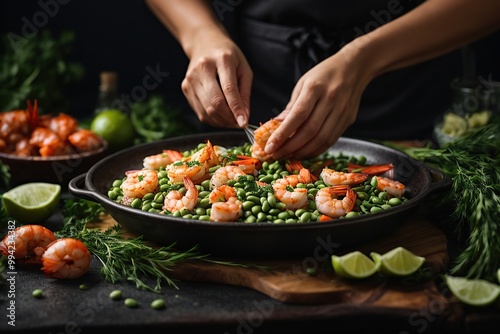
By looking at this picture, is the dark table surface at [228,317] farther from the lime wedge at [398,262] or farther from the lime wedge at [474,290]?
the lime wedge at [398,262]

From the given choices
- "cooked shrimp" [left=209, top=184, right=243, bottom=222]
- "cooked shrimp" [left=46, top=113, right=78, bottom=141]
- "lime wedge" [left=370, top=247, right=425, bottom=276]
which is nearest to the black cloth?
"cooked shrimp" [left=46, top=113, right=78, bottom=141]

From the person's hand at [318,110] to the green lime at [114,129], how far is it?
118cm

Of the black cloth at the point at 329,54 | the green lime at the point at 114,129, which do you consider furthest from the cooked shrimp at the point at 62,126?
the black cloth at the point at 329,54

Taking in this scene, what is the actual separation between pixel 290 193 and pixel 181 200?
0.34 metres

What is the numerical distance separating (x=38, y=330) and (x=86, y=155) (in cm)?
119

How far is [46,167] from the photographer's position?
2.76m

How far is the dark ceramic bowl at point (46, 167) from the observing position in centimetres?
275

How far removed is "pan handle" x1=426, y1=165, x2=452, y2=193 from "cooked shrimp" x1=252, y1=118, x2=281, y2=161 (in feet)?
1.83

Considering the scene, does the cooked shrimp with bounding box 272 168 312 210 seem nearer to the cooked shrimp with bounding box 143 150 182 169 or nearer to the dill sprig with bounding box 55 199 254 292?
the dill sprig with bounding box 55 199 254 292

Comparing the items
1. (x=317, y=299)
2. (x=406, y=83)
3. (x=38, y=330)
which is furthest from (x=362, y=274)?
(x=406, y=83)

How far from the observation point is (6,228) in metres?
2.39

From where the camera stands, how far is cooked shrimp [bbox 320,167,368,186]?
2.22 metres

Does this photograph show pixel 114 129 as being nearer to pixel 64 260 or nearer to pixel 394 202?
pixel 64 260

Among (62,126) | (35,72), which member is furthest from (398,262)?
(35,72)
